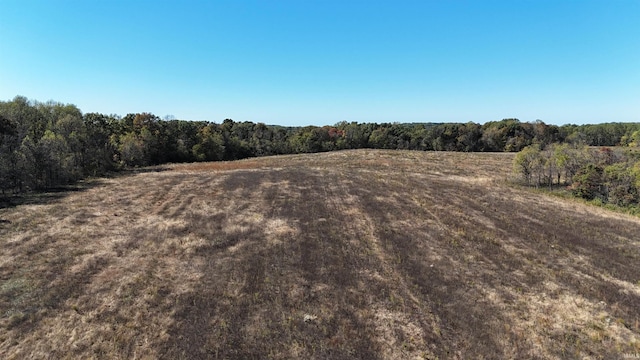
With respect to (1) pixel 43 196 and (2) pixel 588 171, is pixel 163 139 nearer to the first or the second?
(1) pixel 43 196

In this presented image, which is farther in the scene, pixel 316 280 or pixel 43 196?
pixel 43 196

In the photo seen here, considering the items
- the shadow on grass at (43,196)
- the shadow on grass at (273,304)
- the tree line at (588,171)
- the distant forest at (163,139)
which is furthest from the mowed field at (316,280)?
the distant forest at (163,139)

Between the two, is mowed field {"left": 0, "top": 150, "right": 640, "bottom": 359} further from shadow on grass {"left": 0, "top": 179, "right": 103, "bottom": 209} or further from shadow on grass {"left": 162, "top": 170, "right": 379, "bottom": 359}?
shadow on grass {"left": 0, "top": 179, "right": 103, "bottom": 209}

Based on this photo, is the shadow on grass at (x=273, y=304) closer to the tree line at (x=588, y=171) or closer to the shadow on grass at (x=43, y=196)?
the shadow on grass at (x=43, y=196)

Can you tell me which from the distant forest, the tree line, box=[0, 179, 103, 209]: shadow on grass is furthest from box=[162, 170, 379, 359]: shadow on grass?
the distant forest

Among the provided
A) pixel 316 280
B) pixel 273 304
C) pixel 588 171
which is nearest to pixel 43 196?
pixel 273 304

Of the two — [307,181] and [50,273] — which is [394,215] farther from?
[50,273]
